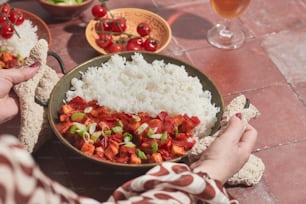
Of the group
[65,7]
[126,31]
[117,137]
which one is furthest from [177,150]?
[65,7]

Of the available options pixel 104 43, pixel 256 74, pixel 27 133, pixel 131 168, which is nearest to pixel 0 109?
pixel 27 133

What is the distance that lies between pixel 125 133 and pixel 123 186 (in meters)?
0.29

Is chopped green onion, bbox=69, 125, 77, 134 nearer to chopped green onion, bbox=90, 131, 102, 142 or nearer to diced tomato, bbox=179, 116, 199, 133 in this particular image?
chopped green onion, bbox=90, 131, 102, 142

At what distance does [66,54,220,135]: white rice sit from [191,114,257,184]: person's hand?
138 millimetres

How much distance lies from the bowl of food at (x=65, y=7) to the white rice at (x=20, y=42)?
0.15 metres

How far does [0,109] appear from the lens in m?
1.27

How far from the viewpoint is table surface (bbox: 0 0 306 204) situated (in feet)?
4.18

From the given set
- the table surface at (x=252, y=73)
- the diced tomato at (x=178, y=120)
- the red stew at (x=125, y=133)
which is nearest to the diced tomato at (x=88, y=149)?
the red stew at (x=125, y=133)

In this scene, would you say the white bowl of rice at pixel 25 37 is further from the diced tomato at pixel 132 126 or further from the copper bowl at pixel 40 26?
the diced tomato at pixel 132 126

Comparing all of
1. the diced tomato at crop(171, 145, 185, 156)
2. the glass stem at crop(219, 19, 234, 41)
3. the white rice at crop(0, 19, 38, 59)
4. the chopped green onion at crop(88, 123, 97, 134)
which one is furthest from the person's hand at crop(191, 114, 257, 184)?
the white rice at crop(0, 19, 38, 59)

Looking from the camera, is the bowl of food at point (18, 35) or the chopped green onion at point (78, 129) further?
the bowl of food at point (18, 35)

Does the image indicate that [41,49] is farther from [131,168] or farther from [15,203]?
[15,203]

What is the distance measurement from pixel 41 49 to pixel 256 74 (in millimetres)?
696

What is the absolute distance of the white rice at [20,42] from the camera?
156cm
